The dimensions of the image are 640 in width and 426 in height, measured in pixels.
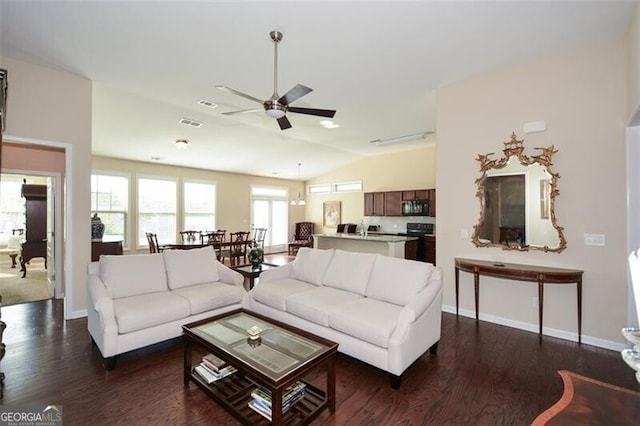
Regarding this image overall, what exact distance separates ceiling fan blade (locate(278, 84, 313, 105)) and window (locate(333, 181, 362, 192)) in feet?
22.3

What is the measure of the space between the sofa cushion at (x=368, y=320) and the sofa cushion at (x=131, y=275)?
2.06 m

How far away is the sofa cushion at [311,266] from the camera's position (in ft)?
12.1

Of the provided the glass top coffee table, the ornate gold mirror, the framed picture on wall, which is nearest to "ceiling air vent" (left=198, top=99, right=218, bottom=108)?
the glass top coffee table

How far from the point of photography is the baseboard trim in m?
3.10

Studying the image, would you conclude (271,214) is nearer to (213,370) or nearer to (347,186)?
(347,186)

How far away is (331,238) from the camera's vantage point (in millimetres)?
6828

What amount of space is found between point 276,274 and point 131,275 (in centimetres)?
164

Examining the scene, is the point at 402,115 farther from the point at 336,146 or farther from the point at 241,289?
the point at 241,289

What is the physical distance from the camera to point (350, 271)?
3404 mm

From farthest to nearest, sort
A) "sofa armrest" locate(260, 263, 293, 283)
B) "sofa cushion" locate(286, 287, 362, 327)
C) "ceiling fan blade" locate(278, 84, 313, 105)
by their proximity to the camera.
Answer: "sofa armrest" locate(260, 263, 293, 283), "sofa cushion" locate(286, 287, 362, 327), "ceiling fan blade" locate(278, 84, 313, 105)

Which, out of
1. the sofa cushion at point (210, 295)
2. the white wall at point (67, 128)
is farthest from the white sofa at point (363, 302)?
the white wall at point (67, 128)

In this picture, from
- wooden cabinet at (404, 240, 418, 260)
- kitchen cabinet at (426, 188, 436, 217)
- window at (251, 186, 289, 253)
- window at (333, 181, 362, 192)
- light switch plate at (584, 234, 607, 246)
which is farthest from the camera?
window at (251, 186, 289, 253)

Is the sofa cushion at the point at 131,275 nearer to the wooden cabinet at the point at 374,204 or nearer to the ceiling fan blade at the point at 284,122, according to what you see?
the ceiling fan blade at the point at 284,122

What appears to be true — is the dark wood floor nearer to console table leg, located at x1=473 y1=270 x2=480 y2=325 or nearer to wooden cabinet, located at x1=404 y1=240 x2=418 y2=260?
console table leg, located at x1=473 y1=270 x2=480 y2=325
